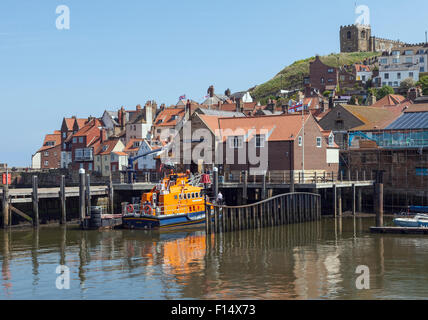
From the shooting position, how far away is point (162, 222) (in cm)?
4712

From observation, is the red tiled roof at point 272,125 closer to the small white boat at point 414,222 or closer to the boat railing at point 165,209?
the boat railing at point 165,209

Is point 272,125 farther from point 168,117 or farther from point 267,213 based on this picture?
point 168,117

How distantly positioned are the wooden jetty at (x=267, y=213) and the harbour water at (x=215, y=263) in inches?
32.6

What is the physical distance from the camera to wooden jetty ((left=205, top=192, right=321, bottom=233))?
147ft

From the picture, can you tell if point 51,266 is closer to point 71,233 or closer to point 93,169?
point 71,233

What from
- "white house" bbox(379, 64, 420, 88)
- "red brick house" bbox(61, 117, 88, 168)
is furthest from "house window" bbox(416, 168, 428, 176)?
"white house" bbox(379, 64, 420, 88)

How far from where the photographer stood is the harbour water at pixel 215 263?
2761 cm

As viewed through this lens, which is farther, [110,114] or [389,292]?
[110,114]

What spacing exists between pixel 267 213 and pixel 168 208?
25.6 feet

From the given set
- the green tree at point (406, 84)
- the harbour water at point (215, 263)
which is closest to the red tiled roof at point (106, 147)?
the harbour water at point (215, 263)

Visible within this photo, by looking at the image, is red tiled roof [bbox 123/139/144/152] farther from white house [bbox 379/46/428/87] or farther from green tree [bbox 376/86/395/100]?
white house [bbox 379/46/428/87]

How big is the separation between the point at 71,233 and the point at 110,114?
68.8 metres

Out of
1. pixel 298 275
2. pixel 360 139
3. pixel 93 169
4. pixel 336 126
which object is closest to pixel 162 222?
pixel 298 275

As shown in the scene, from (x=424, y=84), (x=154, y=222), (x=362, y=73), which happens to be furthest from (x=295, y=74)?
(x=154, y=222)
